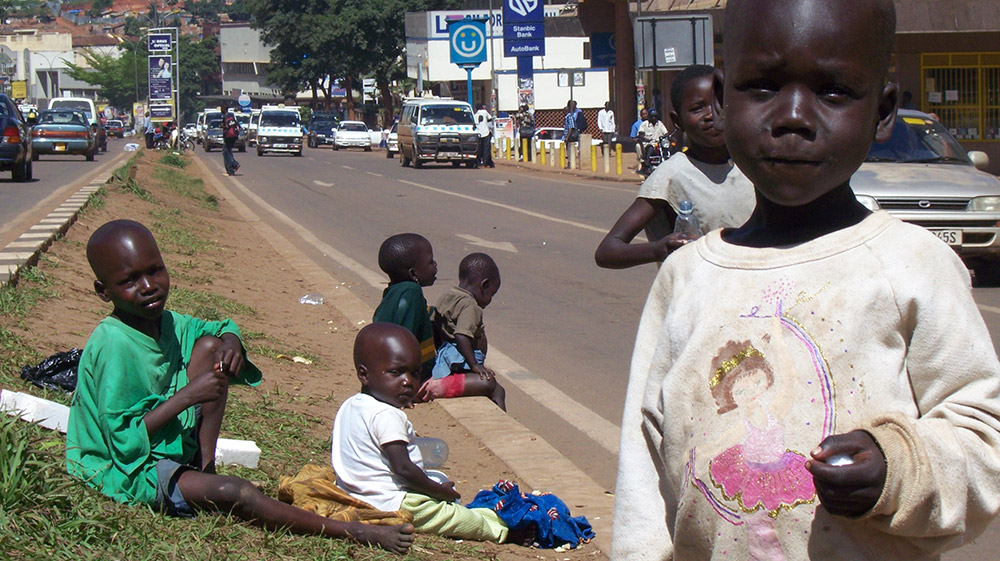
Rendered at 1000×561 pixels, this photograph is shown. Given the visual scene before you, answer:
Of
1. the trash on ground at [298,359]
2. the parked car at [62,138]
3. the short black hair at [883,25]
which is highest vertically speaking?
the parked car at [62,138]

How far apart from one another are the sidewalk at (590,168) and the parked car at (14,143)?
517 inches

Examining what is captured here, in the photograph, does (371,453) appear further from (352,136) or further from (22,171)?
(352,136)

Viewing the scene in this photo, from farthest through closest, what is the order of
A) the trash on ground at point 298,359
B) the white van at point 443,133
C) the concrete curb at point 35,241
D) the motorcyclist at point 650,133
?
the white van at point 443,133, the motorcyclist at point 650,133, the concrete curb at point 35,241, the trash on ground at point 298,359

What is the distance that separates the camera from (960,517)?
1.47 meters

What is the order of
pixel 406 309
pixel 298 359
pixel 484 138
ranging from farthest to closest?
pixel 484 138, pixel 298 359, pixel 406 309

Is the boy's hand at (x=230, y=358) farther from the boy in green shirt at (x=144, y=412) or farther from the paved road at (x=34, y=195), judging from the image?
the paved road at (x=34, y=195)

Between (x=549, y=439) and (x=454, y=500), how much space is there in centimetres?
173

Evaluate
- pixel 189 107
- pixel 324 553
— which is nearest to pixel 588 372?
pixel 324 553

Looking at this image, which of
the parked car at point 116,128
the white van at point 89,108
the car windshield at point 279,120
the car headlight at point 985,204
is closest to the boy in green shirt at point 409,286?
the car headlight at point 985,204

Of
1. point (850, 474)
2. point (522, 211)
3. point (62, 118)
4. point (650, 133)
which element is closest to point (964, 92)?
point (650, 133)

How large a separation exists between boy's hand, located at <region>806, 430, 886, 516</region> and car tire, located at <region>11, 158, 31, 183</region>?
24.0 m

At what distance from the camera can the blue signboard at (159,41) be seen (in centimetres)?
5100

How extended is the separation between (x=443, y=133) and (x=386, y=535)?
1313 inches

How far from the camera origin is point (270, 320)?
9422 millimetres
